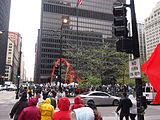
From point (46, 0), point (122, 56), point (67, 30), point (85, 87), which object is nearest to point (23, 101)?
point (85, 87)

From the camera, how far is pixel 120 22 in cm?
754

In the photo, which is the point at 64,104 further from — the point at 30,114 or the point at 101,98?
the point at 101,98

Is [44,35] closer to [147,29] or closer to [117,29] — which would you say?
[147,29]

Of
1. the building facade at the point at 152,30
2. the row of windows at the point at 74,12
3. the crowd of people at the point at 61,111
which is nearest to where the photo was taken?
the crowd of people at the point at 61,111

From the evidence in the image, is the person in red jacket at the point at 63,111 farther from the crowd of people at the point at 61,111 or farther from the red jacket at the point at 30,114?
the red jacket at the point at 30,114

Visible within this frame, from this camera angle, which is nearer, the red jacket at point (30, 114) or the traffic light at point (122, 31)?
the red jacket at point (30, 114)

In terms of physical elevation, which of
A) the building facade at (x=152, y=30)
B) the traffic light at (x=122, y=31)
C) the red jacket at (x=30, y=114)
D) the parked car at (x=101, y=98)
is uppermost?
the building facade at (x=152, y=30)

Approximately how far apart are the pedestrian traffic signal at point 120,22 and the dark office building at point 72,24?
329 feet

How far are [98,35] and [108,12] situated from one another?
1297 cm

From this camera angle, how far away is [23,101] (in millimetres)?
8086

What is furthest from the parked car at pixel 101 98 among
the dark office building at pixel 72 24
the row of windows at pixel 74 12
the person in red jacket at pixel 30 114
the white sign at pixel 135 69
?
the dark office building at pixel 72 24

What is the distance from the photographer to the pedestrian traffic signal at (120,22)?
744 centimetres

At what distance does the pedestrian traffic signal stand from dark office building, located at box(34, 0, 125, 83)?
100340mm

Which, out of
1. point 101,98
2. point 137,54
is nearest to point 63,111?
point 137,54
